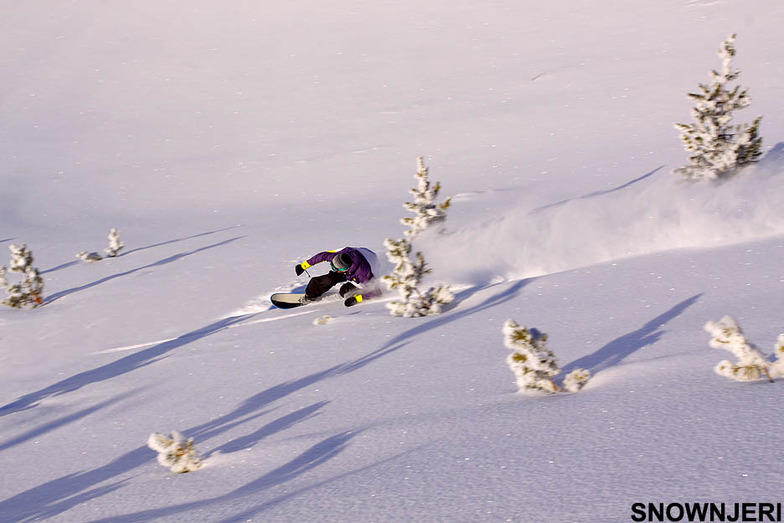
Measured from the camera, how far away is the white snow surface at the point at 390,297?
3.31 meters

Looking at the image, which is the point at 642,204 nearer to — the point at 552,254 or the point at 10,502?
the point at 552,254

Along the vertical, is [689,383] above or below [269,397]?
below

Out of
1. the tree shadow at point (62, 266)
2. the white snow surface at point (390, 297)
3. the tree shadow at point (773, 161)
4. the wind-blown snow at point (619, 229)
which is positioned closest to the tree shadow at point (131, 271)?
the white snow surface at point (390, 297)

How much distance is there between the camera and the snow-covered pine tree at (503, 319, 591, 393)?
432cm

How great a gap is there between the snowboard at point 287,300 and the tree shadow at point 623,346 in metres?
4.90

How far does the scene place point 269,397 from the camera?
225 inches

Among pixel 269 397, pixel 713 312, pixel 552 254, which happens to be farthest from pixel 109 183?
pixel 713 312

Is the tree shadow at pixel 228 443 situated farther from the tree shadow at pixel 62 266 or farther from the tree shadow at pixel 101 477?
the tree shadow at pixel 62 266

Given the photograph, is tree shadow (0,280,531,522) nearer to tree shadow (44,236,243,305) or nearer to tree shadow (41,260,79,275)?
tree shadow (44,236,243,305)

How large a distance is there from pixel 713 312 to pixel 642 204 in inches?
166

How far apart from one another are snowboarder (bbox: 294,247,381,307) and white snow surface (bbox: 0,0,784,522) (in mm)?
208

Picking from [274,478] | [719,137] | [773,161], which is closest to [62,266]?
[719,137]

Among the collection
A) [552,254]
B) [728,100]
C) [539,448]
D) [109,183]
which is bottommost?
[539,448]

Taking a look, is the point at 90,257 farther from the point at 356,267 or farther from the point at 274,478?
the point at 274,478
